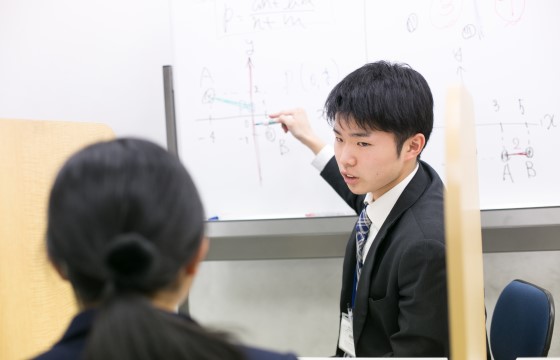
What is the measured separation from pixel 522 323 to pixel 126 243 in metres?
1.19

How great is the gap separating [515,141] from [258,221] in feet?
3.04

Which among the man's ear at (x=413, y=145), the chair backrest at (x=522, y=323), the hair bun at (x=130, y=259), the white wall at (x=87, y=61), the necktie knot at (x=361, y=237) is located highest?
the white wall at (x=87, y=61)

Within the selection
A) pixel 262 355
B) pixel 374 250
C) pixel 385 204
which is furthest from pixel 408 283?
pixel 262 355

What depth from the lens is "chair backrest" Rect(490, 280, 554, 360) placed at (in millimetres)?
1333

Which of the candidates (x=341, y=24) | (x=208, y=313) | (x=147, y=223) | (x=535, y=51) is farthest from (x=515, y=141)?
(x=147, y=223)

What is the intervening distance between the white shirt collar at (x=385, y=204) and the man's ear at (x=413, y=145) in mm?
49

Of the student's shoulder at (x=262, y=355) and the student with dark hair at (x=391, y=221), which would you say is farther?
the student with dark hair at (x=391, y=221)

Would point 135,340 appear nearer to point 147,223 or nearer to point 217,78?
point 147,223

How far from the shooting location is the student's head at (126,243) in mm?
601

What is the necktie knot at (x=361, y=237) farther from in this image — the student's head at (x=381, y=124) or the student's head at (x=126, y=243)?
the student's head at (x=126, y=243)

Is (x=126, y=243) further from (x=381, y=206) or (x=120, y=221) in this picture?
(x=381, y=206)

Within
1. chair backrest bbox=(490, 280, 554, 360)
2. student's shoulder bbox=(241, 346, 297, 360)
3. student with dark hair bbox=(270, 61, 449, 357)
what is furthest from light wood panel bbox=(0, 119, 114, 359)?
chair backrest bbox=(490, 280, 554, 360)

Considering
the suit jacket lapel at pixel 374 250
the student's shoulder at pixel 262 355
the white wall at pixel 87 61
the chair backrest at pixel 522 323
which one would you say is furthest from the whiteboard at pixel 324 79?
the student's shoulder at pixel 262 355

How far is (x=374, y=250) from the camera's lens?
1.39m
